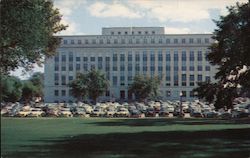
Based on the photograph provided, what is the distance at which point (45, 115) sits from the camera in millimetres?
68062

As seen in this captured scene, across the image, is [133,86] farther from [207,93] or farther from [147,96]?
[207,93]

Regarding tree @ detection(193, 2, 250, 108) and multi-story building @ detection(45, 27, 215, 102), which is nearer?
tree @ detection(193, 2, 250, 108)

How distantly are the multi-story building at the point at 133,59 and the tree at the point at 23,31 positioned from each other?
112847 mm

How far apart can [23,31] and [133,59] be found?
4720 inches

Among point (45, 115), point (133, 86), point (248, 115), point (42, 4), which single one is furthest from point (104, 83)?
point (42, 4)

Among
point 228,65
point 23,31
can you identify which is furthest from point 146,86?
point 23,31

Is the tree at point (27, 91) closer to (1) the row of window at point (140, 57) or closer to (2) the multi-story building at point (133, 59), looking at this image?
(2) the multi-story building at point (133, 59)

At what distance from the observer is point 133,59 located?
479 ft

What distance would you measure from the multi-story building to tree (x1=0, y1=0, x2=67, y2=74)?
113 meters

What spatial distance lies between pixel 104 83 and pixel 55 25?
2792 inches

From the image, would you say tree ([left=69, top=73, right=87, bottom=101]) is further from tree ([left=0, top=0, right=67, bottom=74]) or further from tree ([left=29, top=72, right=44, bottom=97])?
tree ([left=0, top=0, right=67, bottom=74])

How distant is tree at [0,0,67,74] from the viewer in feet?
83.8

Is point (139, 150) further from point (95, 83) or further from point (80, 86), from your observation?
point (95, 83)

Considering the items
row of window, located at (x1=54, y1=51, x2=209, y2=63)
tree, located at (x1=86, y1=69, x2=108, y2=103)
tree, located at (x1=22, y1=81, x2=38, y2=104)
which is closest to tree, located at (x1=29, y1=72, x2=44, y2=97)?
row of window, located at (x1=54, y1=51, x2=209, y2=63)
